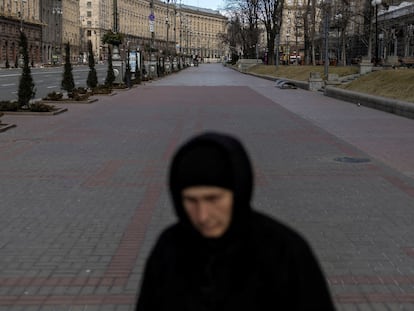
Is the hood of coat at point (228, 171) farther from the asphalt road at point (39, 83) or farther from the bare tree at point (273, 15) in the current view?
the bare tree at point (273, 15)

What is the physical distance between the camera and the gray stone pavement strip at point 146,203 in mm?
4730

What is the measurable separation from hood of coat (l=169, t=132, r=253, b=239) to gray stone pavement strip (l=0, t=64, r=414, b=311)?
9.00 ft

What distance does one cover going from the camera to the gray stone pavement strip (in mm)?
4730

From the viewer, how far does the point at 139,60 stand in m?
45.2

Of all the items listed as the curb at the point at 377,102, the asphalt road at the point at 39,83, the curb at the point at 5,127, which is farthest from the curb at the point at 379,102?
the asphalt road at the point at 39,83

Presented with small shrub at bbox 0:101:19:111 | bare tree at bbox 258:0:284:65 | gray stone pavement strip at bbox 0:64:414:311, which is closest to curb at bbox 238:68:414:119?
gray stone pavement strip at bbox 0:64:414:311

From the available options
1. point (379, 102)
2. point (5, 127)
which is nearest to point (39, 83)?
point (379, 102)

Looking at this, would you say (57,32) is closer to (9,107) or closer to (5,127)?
(9,107)

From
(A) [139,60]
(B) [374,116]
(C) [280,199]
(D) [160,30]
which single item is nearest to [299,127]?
(B) [374,116]

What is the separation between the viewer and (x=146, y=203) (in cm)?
745

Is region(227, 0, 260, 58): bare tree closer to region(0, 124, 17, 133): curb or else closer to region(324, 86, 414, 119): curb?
region(324, 86, 414, 119): curb

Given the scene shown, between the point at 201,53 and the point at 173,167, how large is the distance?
197 metres

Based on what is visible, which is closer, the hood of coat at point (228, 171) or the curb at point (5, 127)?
the hood of coat at point (228, 171)

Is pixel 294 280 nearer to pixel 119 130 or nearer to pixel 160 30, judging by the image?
pixel 119 130
